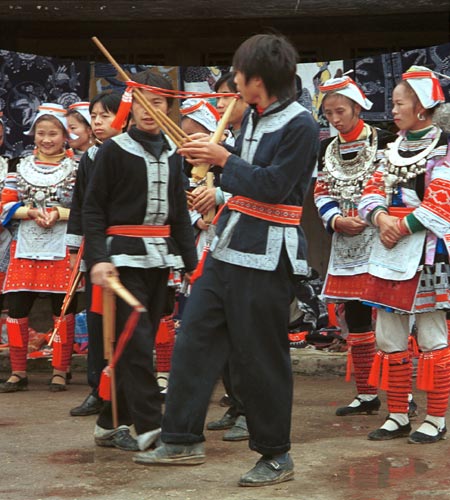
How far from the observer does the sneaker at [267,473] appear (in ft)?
14.5

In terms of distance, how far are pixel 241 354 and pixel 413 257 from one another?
4.55 feet

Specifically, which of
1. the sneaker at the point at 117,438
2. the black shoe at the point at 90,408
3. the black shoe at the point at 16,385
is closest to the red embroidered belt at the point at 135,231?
the sneaker at the point at 117,438

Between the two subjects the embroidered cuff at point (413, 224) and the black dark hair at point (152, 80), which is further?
the embroidered cuff at point (413, 224)

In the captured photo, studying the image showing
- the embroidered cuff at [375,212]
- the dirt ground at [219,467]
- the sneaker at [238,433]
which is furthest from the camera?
the embroidered cuff at [375,212]

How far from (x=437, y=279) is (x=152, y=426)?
173 cm

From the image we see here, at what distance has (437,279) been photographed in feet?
17.9

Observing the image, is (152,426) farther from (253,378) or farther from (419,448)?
(419,448)

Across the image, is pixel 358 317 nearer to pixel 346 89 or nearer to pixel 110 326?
pixel 346 89

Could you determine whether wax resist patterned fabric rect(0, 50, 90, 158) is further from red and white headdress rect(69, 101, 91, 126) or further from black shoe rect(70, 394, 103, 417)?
black shoe rect(70, 394, 103, 417)

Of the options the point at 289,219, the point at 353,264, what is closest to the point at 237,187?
the point at 289,219

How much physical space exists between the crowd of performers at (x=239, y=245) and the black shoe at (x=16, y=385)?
0.4 inches

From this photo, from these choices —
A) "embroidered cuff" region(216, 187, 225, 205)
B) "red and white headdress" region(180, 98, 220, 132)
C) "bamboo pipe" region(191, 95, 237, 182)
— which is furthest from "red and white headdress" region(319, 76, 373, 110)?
"bamboo pipe" region(191, 95, 237, 182)

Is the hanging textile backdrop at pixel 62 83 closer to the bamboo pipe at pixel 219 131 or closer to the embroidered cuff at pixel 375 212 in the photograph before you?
the embroidered cuff at pixel 375 212

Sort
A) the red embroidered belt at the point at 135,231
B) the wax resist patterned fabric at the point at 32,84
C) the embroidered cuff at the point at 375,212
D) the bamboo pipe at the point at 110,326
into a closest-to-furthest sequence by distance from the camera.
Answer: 1. the bamboo pipe at the point at 110,326
2. the red embroidered belt at the point at 135,231
3. the embroidered cuff at the point at 375,212
4. the wax resist patterned fabric at the point at 32,84
